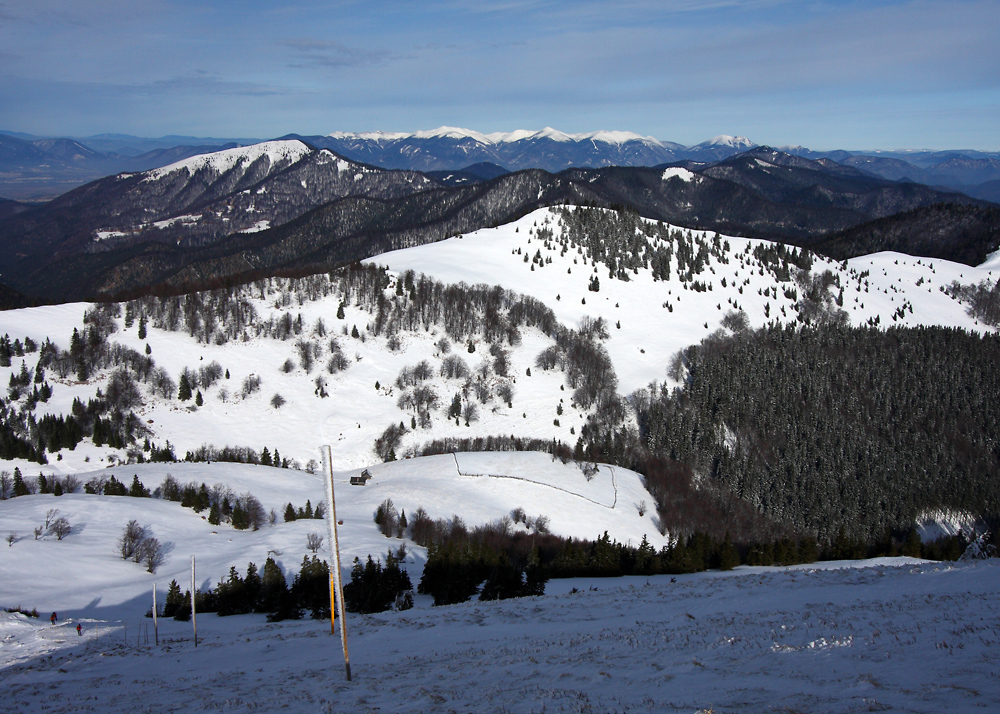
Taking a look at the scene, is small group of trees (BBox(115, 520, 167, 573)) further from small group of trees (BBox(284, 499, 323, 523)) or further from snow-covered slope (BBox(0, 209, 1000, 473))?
snow-covered slope (BBox(0, 209, 1000, 473))

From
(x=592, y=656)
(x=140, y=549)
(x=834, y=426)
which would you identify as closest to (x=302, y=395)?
(x=140, y=549)

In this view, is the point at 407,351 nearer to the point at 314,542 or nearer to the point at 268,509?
the point at 268,509

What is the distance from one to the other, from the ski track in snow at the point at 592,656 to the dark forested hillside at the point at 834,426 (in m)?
76.8

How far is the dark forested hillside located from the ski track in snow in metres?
76.8

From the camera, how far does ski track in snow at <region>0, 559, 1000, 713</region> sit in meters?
15.9

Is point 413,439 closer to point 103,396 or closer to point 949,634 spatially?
point 103,396

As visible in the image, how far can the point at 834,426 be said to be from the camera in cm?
13438

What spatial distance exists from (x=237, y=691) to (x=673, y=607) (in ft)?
66.5

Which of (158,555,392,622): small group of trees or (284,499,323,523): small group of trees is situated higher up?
(158,555,392,622): small group of trees

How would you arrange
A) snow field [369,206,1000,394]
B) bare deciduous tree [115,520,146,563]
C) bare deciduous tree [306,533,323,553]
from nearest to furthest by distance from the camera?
bare deciduous tree [115,520,146,563], bare deciduous tree [306,533,323,553], snow field [369,206,1000,394]

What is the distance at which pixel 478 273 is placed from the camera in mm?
164375

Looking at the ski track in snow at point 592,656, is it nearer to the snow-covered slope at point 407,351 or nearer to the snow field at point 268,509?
the snow field at point 268,509

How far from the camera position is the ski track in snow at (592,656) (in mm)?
15898

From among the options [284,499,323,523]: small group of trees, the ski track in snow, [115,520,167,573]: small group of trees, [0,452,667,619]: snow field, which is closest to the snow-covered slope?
[0,452,667,619]: snow field
